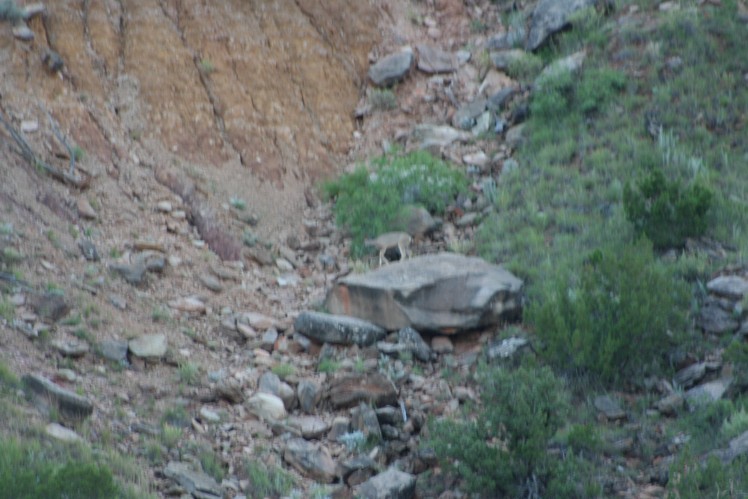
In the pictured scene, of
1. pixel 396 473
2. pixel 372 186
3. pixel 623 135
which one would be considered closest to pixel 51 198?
pixel 372 186

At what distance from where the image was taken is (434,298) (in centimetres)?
1058

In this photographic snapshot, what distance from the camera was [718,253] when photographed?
35.1ft

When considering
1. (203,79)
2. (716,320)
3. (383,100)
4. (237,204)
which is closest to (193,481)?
(716,320)

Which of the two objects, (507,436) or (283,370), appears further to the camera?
(283,370)

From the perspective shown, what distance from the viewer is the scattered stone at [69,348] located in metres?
8.85

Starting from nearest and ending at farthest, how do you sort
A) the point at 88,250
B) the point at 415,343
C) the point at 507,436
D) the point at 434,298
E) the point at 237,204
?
the point at 507,436 < the point at 415,343 < the point at 434,298 < the point at 88,250 < the point at 237,204

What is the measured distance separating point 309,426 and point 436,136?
6.27 meters

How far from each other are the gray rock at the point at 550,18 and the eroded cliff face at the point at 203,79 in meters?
2.63

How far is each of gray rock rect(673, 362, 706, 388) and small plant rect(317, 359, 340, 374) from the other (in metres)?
3.33

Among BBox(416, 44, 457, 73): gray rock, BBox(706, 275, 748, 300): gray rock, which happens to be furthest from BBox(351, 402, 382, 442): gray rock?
BBox(416, 44, 457, 73): gray rock

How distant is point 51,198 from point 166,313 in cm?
215

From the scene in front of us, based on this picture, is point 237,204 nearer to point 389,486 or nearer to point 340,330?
point 340,330

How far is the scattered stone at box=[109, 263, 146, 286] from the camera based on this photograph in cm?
1072

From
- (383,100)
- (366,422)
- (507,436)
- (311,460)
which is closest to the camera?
(507,436)
